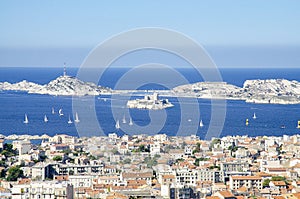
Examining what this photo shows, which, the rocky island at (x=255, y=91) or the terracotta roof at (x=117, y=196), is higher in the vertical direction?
the rocky island at (x=255, y=91)

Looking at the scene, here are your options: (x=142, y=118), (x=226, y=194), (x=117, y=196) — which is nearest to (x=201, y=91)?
(x=142, y=118)

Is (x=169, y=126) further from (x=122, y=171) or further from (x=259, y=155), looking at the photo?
(x=122, y=171)

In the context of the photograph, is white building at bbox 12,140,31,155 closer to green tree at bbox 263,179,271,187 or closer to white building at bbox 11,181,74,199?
white building at bbox 11,181,74,199

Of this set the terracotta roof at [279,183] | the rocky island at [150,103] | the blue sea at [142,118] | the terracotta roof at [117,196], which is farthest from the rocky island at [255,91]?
the terracotta roof at [117,196]

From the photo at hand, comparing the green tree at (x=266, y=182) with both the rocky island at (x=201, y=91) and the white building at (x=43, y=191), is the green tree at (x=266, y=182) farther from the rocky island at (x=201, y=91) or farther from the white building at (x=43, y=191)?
the rocky island at (x=201, y=91)

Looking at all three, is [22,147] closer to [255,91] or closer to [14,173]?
[14,173]

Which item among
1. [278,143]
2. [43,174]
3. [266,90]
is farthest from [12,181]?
[266,90]
